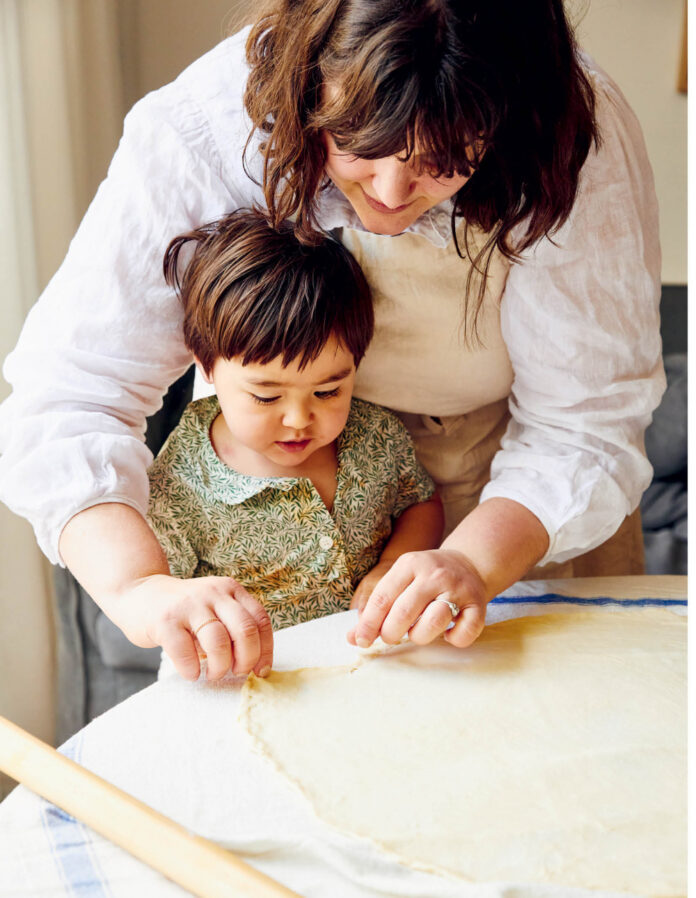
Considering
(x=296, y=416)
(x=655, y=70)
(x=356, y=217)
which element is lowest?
(x=296, y=416)

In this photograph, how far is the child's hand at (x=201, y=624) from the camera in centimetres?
69

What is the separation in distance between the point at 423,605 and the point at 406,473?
371mm

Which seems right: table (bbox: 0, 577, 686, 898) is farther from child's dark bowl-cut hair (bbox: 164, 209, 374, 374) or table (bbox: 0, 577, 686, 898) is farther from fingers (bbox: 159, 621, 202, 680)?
child's dark bowl-cut hair (bbox: 164, 209, 374, 374)

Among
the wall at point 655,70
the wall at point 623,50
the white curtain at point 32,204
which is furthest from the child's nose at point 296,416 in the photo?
the wall at point 655,70

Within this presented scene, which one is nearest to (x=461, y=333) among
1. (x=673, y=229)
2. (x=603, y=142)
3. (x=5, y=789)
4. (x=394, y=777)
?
(x=603, y=142)

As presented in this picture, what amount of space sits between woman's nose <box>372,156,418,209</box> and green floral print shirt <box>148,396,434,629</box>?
0.42m

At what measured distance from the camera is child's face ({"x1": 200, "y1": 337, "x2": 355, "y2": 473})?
95 cm

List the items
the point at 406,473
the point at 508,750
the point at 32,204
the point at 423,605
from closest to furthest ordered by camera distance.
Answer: the point at 508,750 → the point at 423,605 → the point at 406,473 → the point at 32,204

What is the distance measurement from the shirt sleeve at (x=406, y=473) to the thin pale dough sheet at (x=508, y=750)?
32cm

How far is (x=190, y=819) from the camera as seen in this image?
587mm

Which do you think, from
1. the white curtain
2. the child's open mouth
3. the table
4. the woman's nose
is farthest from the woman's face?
the white curtain

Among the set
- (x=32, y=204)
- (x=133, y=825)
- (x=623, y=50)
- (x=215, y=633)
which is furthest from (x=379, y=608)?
(x=623, y=50)

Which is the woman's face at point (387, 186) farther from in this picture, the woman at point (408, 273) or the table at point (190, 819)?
the table at point (190, 819)

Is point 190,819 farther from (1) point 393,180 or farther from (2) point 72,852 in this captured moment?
(1) point 393,180
